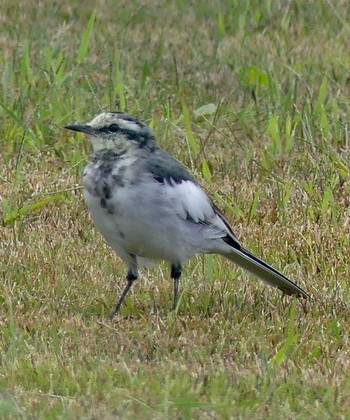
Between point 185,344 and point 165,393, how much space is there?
0.72m

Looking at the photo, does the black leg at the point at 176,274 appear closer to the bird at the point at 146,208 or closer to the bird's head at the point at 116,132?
the bird at the point at 146,208

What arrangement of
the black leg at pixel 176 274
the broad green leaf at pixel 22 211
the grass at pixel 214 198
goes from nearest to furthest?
the grass at pixel 214 198, the black leg at pixel 176 274, the broad green leaf at pixel 22 211

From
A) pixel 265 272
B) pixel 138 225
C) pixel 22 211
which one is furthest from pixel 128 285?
pixel 22 211

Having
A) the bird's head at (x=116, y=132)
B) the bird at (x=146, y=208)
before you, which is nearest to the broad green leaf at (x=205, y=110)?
the bird at (x=146, y=208)

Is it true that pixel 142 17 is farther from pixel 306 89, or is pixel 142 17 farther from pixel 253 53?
pixel 306 89

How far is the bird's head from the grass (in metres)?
0.74

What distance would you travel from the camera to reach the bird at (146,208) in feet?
19.1

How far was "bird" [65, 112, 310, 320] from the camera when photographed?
584 cm

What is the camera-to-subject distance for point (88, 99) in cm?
937

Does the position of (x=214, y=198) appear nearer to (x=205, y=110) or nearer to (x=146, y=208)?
(x=205, y=110)

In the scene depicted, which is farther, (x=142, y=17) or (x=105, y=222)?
(x=142, y=17)

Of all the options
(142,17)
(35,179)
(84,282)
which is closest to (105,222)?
(84,282)

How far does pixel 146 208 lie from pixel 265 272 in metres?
0.81

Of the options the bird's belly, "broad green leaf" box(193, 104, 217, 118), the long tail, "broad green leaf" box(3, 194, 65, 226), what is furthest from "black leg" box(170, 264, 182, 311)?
"broad green leaf" box(193, 104, 217, 118)
